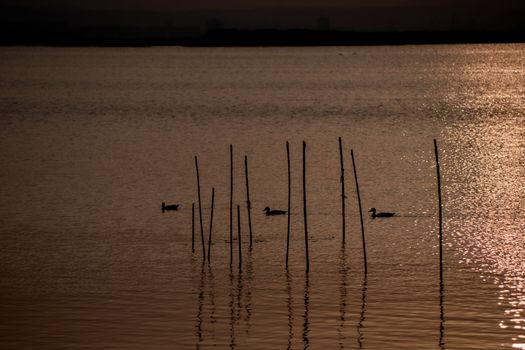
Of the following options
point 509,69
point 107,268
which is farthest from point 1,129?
point 509,69

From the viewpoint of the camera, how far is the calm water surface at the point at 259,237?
73.5ft

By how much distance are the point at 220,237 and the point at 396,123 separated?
3934cm

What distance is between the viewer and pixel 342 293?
82.2 feet

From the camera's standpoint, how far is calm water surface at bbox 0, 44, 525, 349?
882 inches

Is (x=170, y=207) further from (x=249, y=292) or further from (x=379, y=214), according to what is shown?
(x=249, y=292)

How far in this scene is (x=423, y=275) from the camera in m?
26.8

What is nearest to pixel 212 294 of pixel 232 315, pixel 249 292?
pixel 249 292

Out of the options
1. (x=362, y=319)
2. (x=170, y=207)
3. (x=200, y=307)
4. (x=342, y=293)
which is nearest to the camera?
(x=362, y=319)

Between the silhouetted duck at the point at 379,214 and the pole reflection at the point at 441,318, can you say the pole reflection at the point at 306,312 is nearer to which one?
the pole reflection at the point at 441,318

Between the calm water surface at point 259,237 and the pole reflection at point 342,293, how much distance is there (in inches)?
2.6

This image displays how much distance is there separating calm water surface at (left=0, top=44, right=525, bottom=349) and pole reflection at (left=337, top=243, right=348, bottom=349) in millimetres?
66

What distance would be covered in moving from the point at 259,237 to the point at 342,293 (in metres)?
6.84

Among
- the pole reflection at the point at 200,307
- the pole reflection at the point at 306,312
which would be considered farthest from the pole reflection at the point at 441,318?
the pole reflection at the point at 200,307

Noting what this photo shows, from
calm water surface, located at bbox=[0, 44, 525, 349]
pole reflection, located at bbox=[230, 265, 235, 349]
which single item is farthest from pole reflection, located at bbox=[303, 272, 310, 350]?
pole reflection, located at bbox=[230, 265, 235, 349]
